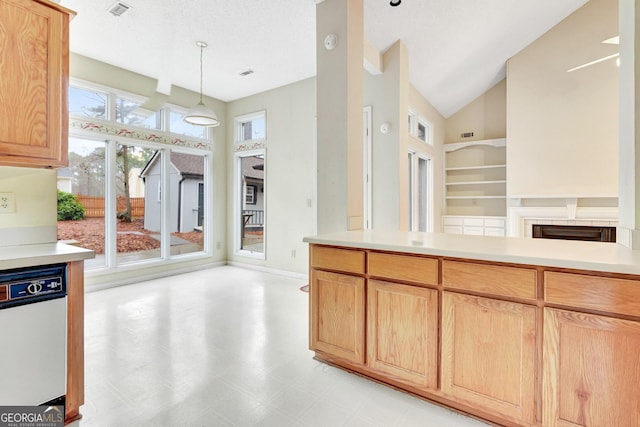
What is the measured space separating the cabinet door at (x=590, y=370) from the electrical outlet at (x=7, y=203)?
279 centimetres

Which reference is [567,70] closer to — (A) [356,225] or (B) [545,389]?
(A) [356,225]

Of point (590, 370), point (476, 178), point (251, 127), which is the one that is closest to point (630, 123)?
point (590, 370)

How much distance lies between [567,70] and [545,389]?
5.45 m

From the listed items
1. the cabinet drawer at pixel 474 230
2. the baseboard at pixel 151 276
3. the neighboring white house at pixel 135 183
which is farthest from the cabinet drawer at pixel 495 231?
the neighboring white house at pixel 135 183

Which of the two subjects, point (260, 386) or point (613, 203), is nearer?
point (260, 386)

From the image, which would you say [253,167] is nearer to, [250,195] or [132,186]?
[250,195]

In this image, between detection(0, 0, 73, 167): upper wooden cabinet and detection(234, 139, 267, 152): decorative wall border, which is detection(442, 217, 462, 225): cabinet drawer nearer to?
detection(234, 139, 267, 152): decorative wall border

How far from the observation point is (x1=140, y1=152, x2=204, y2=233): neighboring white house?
481 cm

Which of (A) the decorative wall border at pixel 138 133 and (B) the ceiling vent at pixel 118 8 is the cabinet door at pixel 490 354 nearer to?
(B) the ceiling vent at pixel 118 8

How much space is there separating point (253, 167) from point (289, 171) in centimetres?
97

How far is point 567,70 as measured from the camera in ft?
15.8

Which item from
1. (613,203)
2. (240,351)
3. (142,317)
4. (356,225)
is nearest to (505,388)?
(356,225)

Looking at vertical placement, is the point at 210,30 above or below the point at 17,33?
above

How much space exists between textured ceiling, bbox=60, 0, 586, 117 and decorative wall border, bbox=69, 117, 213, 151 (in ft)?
2.74
